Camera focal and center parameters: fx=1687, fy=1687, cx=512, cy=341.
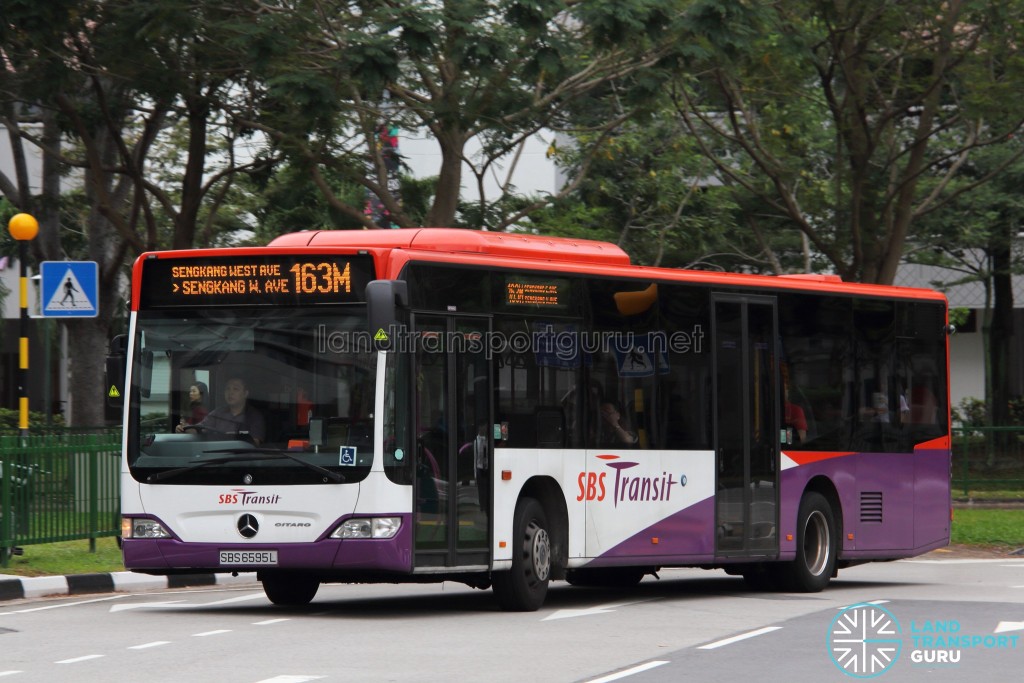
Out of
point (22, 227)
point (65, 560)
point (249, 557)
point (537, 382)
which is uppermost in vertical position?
point (22, 227)

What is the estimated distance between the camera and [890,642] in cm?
1151

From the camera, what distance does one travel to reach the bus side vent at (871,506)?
683 inches

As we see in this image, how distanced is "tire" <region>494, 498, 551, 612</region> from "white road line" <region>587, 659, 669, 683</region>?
316 cm

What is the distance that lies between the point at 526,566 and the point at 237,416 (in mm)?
2635

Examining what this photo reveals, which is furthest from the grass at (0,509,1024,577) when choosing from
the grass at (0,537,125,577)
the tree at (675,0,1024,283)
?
the tree at (675,0,1024,283)

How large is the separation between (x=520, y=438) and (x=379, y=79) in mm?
6139

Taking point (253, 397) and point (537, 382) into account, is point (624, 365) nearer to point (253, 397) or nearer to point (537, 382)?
point (537, 382)

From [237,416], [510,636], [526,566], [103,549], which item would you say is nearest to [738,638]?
[510,636]

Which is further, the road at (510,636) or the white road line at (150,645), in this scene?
the white road line at (150,645)

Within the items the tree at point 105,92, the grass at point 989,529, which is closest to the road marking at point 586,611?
the tree at point 105,92

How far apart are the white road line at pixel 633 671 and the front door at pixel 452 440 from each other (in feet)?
9.26

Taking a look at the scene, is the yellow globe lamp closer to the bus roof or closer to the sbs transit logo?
the bus roof

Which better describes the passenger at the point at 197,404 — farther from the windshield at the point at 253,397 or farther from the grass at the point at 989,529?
the grass at the point at 989,529

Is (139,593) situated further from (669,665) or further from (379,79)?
(669,665)
